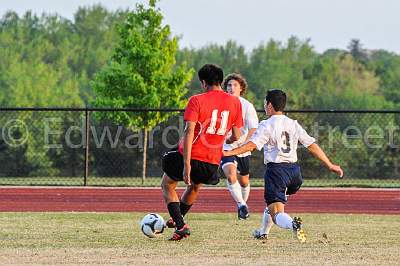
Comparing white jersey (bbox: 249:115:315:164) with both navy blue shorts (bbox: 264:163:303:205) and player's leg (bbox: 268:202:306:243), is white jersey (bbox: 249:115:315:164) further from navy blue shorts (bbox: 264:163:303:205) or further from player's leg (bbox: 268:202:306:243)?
player's leg (bbox: 268:202:306:243)

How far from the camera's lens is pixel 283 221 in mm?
11195

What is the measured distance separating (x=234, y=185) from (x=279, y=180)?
12.2 ft

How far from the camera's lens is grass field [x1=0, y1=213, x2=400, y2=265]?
9.86 metres

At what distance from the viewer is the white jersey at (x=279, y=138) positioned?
37.5ft

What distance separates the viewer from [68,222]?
1450cm

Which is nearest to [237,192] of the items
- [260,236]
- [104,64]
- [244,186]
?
[244,186]

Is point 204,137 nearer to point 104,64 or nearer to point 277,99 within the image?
point 277,99

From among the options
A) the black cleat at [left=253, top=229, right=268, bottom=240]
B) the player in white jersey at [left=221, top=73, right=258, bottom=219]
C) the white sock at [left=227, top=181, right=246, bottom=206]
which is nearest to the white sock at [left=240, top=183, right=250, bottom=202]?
the player in white jersey at [left=221, top=73, right=258, bottom=219]

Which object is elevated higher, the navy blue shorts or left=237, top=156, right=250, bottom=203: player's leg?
the navy blue shorts

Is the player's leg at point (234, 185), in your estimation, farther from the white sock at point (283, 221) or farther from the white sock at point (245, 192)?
the white sock at point (283, 221)

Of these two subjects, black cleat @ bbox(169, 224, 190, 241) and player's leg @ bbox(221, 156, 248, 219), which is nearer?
black cleat @ bbox(169, 224, 190, 241)

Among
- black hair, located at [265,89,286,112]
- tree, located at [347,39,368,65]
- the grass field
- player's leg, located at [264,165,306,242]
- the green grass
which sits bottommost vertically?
the green grass

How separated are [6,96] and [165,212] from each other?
58474mm

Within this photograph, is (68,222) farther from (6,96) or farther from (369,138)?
(6,96)
